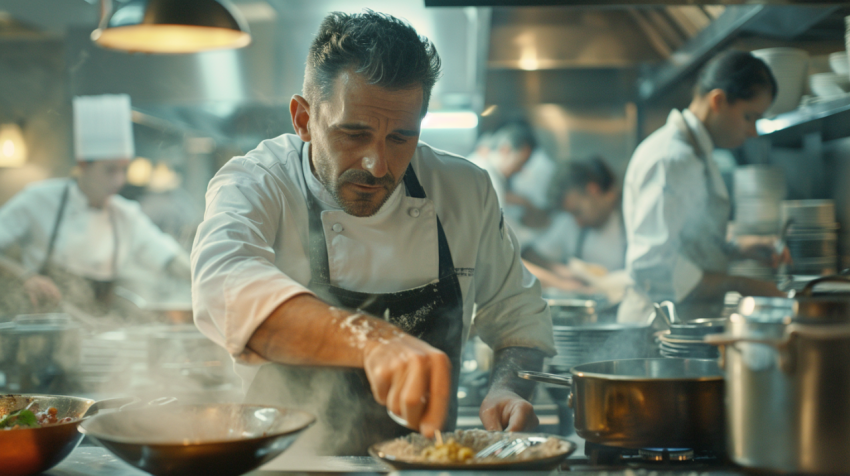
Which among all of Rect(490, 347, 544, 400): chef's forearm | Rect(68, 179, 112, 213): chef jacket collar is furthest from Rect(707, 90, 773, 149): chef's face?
Rect(68, 179, 112, 213): chef jacket collar

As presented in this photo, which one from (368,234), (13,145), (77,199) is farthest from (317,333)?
(13,145)

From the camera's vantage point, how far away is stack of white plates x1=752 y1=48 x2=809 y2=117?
7.88 feet

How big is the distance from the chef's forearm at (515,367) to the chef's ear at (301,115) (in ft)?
2.29

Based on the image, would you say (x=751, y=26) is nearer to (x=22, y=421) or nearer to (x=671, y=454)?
(x=671, y=454)

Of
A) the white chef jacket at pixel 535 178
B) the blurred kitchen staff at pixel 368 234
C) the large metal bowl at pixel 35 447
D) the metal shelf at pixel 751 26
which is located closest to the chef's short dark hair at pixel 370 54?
the blurred kitchen staff at pixel 368 234

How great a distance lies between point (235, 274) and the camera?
3.61 feet

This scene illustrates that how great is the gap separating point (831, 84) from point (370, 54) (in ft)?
5.30

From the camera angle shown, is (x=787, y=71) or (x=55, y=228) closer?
(x=787, y=71)

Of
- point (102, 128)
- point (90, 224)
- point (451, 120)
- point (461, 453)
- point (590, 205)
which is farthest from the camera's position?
point (590, 205)

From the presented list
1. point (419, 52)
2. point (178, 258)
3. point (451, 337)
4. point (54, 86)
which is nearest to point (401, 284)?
point (451, 337)

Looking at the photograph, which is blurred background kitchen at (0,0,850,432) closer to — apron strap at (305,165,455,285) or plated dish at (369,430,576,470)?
apron strap at (305,165,455,285)

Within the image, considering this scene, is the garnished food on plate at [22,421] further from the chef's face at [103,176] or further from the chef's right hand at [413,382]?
the chef's face at [103,176]

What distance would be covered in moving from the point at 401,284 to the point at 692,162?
1.53m

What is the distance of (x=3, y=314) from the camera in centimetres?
373
